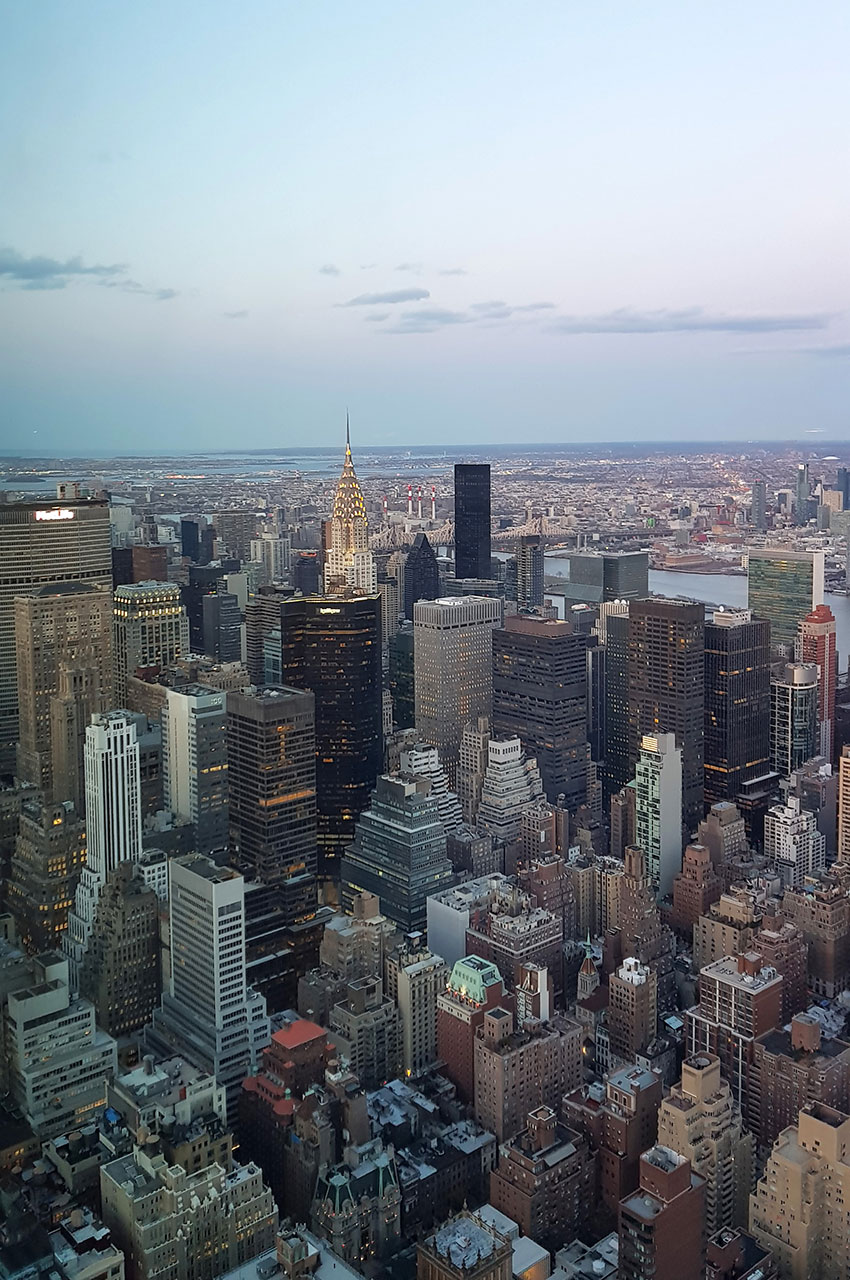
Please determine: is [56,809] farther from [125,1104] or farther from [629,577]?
[629,577]

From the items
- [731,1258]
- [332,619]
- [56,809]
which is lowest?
[731,1258]

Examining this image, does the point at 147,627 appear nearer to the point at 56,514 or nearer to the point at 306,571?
the point at 306,571

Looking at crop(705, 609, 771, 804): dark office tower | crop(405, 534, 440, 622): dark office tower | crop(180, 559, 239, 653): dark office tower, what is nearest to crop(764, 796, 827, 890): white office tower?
crop(705, 609, 771, 804): dark office tower

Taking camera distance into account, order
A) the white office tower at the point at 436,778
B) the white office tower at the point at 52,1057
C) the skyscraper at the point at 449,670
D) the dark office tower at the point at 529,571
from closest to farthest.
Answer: the white office tower at the point at 52,1057 → the white office tower at the point at 436,778 → the skyscraper at the point at 449,670 → the dark office tower at the point at 529,571

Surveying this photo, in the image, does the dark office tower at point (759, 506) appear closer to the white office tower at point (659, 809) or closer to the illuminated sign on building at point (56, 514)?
the white office tower at point (659, 809)

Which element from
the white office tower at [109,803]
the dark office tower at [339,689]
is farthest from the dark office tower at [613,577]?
the white office tower at [109,803]

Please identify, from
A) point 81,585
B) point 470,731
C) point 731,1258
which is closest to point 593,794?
point 470,731
